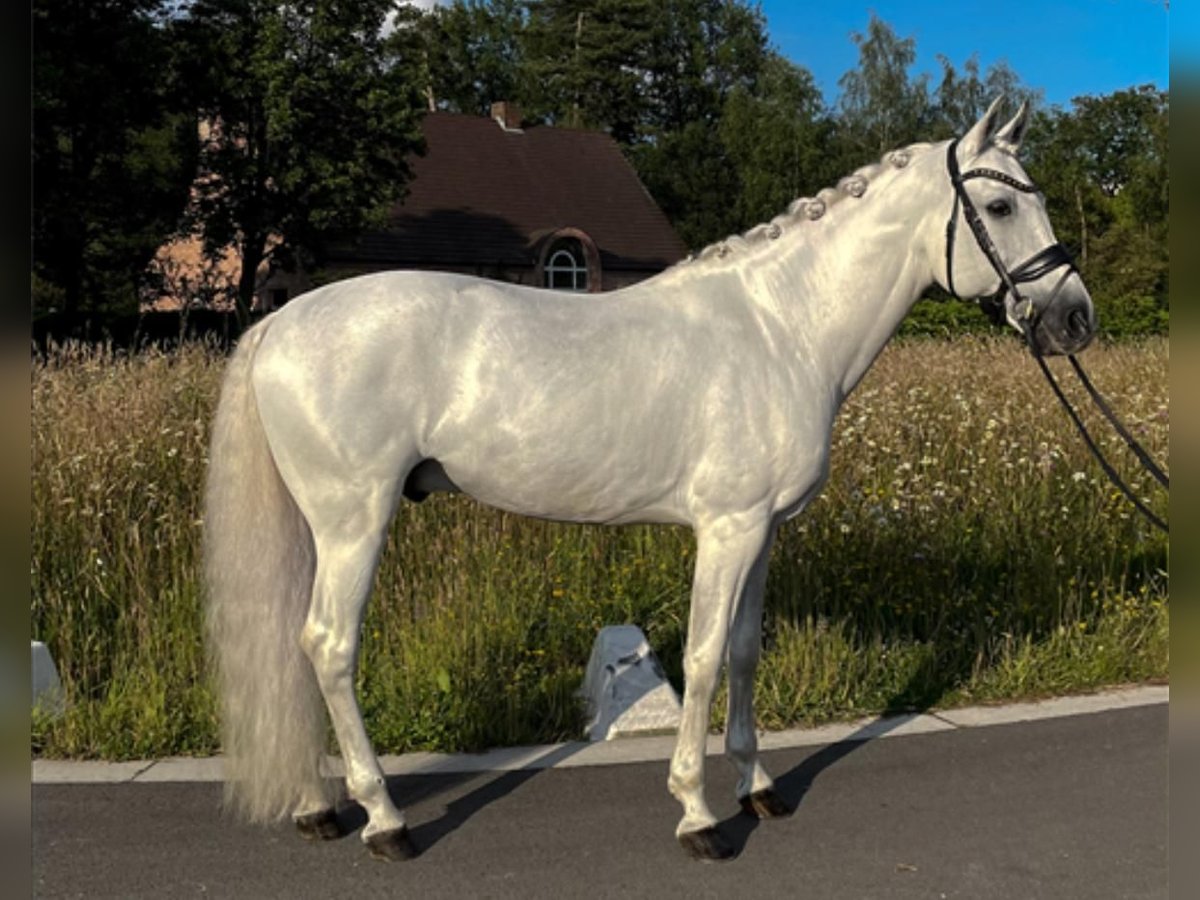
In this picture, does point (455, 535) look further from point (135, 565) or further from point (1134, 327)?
point (1134, 327)

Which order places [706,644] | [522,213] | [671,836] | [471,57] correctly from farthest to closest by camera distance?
[471,57] → [522,213] → [671,836] → [706,644]

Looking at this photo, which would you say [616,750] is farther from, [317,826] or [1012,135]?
[1012,135]

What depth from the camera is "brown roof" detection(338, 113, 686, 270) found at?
114 feet

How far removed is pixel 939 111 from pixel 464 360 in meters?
43.1

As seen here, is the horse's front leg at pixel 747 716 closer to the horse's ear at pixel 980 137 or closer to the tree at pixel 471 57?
the horse's ear at pixel 980 137

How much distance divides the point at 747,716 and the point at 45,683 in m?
2.85

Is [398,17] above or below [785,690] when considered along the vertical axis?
above

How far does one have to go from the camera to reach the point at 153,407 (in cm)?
691

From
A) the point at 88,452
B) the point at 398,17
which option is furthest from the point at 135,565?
the point at 398,17

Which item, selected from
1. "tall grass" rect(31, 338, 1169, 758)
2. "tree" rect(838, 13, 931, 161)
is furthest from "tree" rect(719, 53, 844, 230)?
"tall grass" rect(31, 338, 1169, 758)

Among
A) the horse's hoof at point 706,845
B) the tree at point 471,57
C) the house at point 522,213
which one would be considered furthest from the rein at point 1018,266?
the tree at point 471,57

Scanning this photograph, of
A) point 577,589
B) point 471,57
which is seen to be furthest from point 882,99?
point 577,589

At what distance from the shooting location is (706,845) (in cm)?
352

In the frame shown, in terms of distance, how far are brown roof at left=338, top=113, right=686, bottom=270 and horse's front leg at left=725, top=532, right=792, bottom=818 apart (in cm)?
2988
